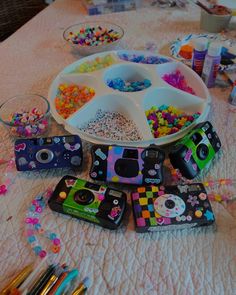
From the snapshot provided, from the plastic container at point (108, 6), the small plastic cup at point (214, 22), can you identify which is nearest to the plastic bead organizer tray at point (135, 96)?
the small plastic cup at point (214, 22)

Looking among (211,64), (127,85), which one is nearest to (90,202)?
(127,85)

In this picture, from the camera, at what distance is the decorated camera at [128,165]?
705 millimetres

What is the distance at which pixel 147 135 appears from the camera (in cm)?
83

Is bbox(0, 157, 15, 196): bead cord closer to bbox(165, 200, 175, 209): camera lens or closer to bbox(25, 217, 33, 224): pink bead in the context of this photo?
bbox(25, 217, 33, 224): pink bead

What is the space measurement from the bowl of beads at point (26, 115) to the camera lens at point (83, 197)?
10.9 inches

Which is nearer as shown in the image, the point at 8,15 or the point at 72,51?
the point at 72,51

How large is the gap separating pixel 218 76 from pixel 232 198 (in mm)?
521

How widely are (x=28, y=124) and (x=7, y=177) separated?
0.54 ft

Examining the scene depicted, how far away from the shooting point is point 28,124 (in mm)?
859

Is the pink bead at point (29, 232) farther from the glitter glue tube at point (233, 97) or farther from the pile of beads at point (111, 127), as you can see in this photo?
the glitter glue tube at point (233, 97)

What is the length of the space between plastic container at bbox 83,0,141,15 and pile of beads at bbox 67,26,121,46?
19cm

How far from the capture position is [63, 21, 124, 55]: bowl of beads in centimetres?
120

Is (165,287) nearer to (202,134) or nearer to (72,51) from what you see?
(202,134)

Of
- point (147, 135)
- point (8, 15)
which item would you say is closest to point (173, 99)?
point (147, 135)
